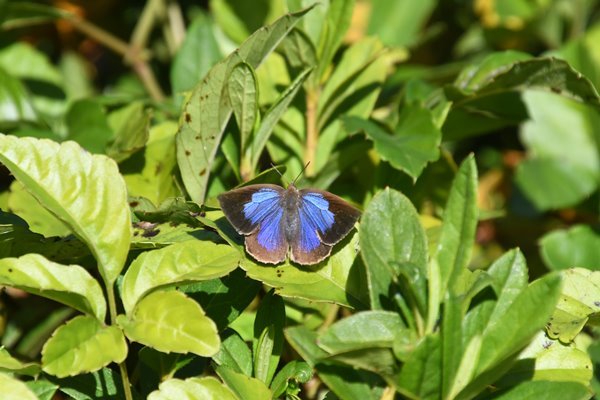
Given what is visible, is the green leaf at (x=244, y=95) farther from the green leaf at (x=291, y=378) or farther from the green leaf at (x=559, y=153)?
the green leaf at (x=559, y=153)

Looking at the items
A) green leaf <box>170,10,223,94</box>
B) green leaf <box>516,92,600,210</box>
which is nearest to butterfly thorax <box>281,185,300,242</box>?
green leaf <box>170,10,223,94</box>

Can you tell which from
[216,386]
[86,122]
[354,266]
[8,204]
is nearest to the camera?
[216,386]

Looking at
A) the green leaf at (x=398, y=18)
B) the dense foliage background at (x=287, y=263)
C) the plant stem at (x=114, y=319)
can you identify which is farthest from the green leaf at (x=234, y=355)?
the green leaf at (x=398, y=18)

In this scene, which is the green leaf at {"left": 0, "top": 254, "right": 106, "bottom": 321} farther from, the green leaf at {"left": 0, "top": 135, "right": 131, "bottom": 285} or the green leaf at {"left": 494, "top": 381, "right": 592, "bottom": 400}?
the green leaf at {"left": 494, "top": 381, "right": 592, "bottom": 400}

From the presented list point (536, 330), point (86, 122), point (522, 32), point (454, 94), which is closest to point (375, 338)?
point (536, 330)

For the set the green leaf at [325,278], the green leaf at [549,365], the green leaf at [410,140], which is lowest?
the green leaf at [549,365]

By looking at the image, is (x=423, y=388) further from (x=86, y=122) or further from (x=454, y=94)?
(x=86, y=122)

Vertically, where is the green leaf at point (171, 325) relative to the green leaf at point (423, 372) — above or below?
above
